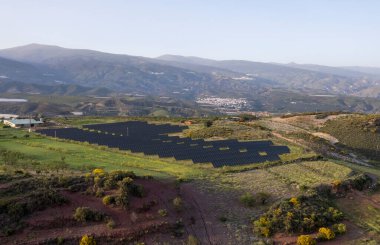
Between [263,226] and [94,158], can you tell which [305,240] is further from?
[94,158]

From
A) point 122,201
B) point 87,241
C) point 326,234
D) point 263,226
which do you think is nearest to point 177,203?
point 122,201

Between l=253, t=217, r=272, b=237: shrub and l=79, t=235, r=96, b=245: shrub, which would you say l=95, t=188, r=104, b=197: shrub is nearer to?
l=79, t=235, r=96, b=245: shrub

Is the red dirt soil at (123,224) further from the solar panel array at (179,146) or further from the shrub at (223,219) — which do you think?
the solar panel array at (179,146)

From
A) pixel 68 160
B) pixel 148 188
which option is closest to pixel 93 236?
pixel 148 188

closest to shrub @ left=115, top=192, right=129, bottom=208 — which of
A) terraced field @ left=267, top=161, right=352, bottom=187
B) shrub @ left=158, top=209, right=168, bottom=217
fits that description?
shrub @ left=158, top=209, right=168, bottom=217

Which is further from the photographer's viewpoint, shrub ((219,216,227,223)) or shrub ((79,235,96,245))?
shrub ((219,216,227,223))

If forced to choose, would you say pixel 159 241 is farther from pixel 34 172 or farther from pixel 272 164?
pixel 272 164
